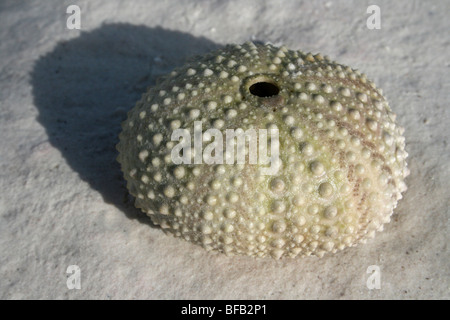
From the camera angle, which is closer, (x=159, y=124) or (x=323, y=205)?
(x=323, y=205)

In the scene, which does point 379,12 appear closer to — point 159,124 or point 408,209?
point 408,209

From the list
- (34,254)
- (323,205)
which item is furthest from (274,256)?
(34,254)

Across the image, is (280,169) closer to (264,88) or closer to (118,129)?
(264,88)

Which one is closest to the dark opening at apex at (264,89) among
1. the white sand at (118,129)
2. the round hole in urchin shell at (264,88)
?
the round hole in urchin shell at (264,88)

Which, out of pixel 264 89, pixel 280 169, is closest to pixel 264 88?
pixel 264 89

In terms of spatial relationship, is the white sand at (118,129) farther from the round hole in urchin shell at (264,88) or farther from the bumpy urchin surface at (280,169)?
the round hole in urchin shell at (264,88)

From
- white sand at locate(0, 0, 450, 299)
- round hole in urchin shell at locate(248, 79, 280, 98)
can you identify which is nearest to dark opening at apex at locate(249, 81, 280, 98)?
round hole in urchin shell at locate(248, 79, 280, 98)
